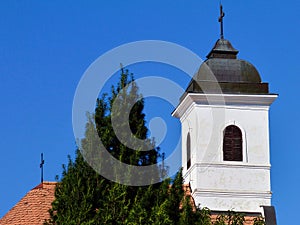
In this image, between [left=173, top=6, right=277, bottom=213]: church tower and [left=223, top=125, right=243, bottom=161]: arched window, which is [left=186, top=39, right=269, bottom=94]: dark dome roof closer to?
[left=173, top=6, right=277, bottom=213]: church tower

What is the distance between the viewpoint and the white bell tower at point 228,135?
25594mm

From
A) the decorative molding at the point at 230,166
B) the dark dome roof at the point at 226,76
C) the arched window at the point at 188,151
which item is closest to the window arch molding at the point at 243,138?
the decorative molding at the point at 230,166

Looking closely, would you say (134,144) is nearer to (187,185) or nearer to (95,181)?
(95,181)

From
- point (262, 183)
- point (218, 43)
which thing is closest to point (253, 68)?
point (218, 43)

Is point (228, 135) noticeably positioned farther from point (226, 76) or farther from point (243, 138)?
point (226, 76)

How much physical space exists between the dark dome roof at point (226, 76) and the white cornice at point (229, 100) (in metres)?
0.15

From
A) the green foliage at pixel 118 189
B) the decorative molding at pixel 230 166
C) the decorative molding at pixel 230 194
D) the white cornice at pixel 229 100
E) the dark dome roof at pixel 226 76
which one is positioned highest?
the dark dome roof at pixel 226 76

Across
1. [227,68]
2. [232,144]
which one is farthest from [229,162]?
[227,68]

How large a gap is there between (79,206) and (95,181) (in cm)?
62

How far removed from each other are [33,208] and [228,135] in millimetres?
6582

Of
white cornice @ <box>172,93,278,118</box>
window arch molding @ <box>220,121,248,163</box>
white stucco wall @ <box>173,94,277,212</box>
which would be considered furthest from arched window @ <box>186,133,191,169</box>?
window arch molding @ <box>220,121,248,163</box>

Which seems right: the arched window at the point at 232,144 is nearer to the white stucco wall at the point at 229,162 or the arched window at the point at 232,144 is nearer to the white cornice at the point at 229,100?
the white stucco wall at the point at 229,162

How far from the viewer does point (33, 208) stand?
2305 cm

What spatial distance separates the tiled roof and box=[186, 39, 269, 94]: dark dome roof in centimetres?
552
